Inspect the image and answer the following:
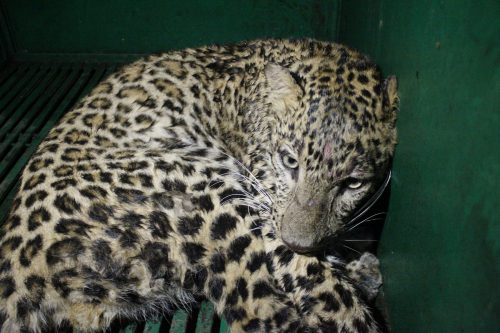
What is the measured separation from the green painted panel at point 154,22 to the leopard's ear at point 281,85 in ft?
7.75

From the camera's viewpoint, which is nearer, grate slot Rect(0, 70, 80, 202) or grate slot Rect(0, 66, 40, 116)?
grate slot Rect(0, 70, 80, 202)

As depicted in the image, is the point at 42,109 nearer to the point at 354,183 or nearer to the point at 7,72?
the point at 7,72

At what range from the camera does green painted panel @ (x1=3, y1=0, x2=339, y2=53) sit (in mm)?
4844

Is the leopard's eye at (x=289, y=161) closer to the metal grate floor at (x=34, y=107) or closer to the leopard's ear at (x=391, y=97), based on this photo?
the leopard's ear at (x=391, y=97)

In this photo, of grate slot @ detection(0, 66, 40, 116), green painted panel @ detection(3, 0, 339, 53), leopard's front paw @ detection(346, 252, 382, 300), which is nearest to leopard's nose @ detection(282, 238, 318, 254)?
leopard's front paw @ detection(346, 252, 382, 300)

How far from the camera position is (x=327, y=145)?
2.27 m

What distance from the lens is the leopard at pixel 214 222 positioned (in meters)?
2.29

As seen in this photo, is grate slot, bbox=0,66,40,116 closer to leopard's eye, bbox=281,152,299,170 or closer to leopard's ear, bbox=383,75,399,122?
leopard's eye, bbox=281,152,299,170

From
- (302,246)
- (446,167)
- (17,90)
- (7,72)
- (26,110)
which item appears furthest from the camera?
(7,72)

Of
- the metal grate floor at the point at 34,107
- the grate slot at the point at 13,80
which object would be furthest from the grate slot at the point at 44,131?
the grate slot at the point at 13,80

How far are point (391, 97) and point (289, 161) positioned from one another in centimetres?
59

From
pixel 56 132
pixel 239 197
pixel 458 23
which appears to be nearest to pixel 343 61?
pixel 239 197

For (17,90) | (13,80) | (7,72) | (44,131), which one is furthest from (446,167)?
(7,72)

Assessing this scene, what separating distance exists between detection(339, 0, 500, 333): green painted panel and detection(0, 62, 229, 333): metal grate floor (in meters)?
1.23
